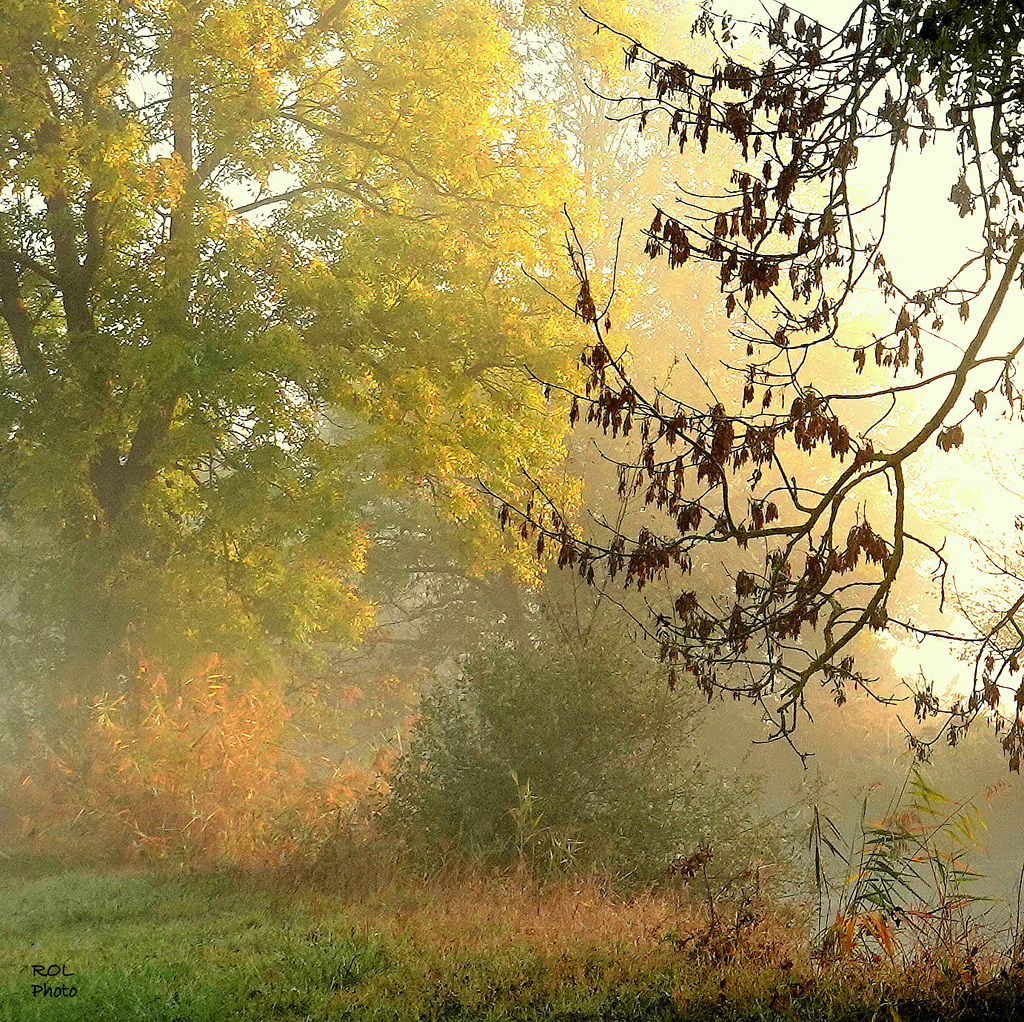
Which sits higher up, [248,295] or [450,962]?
[248,295]

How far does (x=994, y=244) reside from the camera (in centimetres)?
660

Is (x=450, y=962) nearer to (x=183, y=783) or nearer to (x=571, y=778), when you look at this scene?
(x=571, y=778)

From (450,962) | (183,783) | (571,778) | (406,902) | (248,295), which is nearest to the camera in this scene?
(450,962)

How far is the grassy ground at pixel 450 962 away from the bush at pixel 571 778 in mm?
699

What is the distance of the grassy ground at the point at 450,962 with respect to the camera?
7.05 m

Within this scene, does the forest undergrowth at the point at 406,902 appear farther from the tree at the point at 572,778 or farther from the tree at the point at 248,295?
the tree at the point at 248,295

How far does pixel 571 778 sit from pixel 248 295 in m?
8.27

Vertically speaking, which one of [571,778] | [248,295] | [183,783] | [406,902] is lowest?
[406,902]

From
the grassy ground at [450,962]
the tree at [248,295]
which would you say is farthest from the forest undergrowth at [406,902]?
the tree at [248,295]

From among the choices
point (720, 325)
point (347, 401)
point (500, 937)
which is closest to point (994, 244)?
point (500, 937)

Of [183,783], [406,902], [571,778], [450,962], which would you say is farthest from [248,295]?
[450,962]

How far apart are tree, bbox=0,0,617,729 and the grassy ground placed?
699 centimetres

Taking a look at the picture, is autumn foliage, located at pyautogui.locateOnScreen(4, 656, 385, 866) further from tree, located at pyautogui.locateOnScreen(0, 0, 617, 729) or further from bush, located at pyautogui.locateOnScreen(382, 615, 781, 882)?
bush, located at pyautogui.locateOnScreen(382, 615, 781, 882)

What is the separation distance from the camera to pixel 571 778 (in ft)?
40.9
